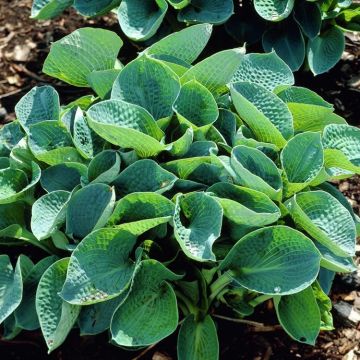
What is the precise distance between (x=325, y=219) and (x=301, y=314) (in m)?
0.28

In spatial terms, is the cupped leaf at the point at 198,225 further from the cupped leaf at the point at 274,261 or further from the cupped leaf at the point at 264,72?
the cupped leaf at the point at 264,72

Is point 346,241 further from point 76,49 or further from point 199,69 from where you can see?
point 76,49

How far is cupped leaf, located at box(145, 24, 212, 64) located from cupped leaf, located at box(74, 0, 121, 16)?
2.45 ft

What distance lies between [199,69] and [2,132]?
2.16ft

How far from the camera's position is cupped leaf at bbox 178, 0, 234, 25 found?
8.86 ft

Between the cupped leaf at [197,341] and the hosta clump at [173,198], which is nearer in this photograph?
the hosta clump at [173,198]

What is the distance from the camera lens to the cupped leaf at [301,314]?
1.96 m

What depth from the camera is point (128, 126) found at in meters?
1.96

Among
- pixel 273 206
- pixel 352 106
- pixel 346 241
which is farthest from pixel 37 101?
pixel 352 106

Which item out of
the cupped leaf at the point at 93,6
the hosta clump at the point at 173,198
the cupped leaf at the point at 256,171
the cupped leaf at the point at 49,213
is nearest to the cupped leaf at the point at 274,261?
the hosta clump at the point at 173,198

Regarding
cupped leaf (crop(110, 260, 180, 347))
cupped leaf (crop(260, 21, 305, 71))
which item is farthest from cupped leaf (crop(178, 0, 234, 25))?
cupped leaf (crop(110, 260, 180, 347))

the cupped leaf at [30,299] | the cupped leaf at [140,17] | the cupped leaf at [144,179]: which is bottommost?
the cupped leaf at [30,299]

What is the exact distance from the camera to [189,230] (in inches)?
71.6

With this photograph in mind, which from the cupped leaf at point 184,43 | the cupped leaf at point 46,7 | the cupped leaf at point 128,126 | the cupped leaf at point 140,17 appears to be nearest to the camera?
the cupped leaf at point 128,126
